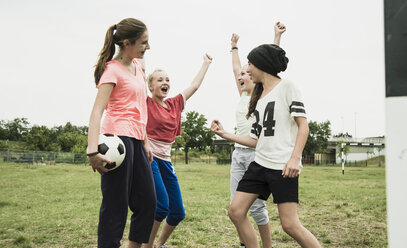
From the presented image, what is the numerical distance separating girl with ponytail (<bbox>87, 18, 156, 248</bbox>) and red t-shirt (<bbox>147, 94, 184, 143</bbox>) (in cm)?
92

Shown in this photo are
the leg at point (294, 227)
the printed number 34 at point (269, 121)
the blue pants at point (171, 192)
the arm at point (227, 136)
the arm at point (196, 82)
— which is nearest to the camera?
the leg at point (294, 227)

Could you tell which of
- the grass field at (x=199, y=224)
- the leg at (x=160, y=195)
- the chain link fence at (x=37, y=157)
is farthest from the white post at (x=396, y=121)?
the chain link fence at (x=37, y=157)

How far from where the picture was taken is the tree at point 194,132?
5475cm

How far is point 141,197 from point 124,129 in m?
0.55

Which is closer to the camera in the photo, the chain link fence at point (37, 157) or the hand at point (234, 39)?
the hand at point (234, 39)

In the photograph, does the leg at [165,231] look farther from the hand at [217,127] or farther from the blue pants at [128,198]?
the hand at [217,127]

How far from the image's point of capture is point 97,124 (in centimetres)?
236

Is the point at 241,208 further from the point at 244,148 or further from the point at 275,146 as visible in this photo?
the point at 244,148

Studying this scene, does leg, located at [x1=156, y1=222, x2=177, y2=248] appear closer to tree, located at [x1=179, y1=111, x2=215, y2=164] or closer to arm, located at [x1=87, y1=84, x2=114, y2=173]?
arm, located at [x1=87, y1=84, x2=114, y2=173]

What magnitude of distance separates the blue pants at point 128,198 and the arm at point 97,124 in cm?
15

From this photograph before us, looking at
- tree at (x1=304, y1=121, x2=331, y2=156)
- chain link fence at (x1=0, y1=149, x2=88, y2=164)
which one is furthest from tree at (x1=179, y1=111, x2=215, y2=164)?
tree at (x1=304, y1=121, x2=331, y2=156)

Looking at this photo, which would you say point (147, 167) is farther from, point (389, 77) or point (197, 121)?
point (197, 121)

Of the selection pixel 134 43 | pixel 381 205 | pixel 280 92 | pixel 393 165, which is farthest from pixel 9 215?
pixel 381 205

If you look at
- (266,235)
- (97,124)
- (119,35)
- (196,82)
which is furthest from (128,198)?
(196,82)
